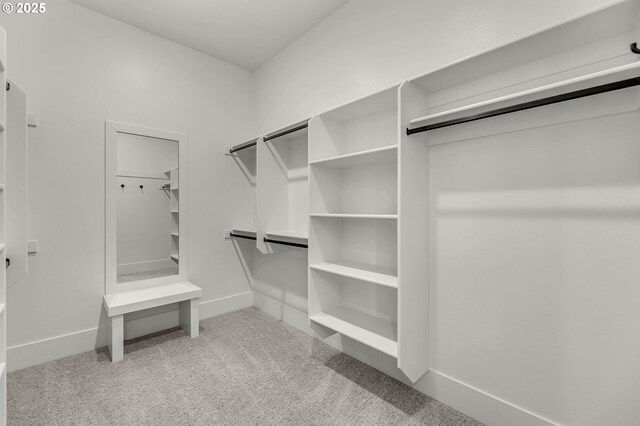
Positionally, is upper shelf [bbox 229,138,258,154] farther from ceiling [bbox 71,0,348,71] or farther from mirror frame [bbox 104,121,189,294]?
ceiling [bbox 71,0,348,71]

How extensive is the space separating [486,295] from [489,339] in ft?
0.82

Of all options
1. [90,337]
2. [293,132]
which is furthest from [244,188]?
[90,337]

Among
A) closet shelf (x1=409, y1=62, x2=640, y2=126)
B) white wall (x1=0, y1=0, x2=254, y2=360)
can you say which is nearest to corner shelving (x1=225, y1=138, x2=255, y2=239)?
white wall (x1=0, y1=0, x2=254, y2=360)

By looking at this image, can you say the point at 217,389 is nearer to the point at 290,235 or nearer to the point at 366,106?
the point at 290,235

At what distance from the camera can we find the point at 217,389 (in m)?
1.89

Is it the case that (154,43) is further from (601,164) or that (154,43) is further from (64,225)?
(601,164)

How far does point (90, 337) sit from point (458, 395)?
2904mm

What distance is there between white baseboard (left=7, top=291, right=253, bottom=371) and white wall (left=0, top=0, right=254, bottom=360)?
0.01 meters

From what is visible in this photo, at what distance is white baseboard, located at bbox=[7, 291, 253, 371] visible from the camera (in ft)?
6.98

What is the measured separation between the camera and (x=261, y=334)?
270 centimetres

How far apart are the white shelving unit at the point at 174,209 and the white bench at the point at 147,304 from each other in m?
0.35

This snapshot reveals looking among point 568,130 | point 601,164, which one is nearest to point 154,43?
point 568,130

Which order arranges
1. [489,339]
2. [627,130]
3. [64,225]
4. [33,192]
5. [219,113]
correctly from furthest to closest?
[219,113] < [64,225] < [33,192] < [489,339] < [627,130]

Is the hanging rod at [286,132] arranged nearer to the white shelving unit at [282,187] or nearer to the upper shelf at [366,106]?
the white shelving unit at [282,187]
